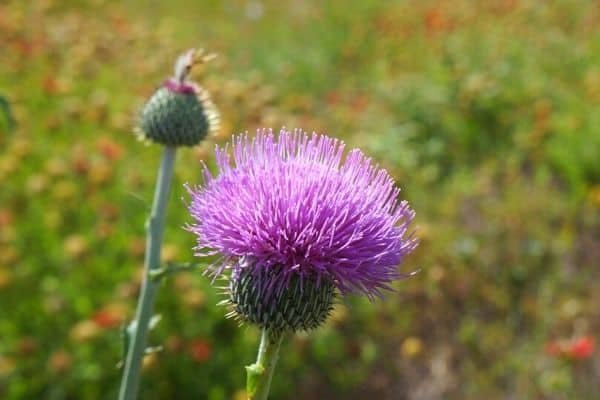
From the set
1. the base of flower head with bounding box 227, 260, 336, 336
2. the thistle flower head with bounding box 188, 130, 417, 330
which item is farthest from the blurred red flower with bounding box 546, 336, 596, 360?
the base of flower head with bounding box 227, 260, 336, 336

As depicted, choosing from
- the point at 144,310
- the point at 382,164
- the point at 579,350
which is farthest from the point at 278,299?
the point at 382,164

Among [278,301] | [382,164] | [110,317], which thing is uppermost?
[382,164]

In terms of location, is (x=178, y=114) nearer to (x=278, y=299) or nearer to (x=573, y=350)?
(x=278, y=299)

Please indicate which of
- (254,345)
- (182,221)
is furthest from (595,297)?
(182,221)

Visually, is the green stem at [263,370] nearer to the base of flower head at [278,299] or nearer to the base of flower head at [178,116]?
the base of flower head at [278,299]

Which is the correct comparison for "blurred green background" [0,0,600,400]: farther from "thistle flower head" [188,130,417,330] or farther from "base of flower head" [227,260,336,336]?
"base of flower head" [227,260,336,336]

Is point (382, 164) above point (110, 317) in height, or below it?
above

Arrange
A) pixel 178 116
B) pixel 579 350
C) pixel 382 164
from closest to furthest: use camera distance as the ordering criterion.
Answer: pixel 178 116 < pixel 579 350 < pixel 382 164
